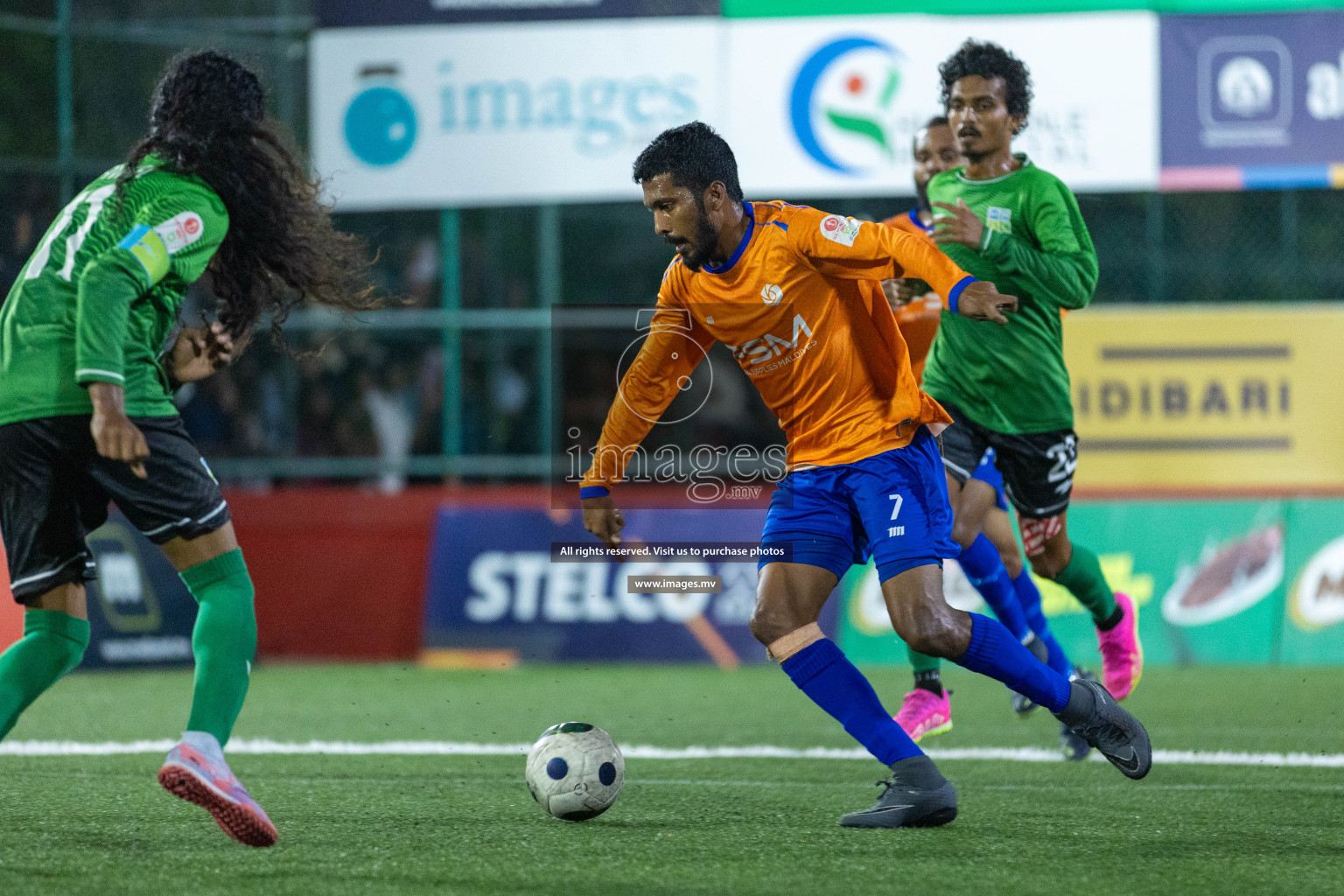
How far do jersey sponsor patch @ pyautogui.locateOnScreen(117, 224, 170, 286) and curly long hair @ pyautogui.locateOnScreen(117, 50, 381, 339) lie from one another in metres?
0.18

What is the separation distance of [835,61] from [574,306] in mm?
3423

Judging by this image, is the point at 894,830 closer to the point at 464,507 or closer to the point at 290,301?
the point at 290,301

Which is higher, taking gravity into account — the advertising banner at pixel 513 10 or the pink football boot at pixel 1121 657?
the advertising banner at pixel 513 10

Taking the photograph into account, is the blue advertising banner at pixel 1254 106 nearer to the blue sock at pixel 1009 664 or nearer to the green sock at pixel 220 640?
the blue sock at pixel 1009 664

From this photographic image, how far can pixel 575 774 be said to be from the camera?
4848 mm

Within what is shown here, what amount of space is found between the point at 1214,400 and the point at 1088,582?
249 inches

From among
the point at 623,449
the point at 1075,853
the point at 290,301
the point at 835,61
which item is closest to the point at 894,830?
the point at 1075,853

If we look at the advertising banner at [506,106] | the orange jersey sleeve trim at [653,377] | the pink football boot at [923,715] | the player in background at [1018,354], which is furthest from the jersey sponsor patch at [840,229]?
the advertising banner at [506,106]

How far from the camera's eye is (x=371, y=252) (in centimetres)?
1467

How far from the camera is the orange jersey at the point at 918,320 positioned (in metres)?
6.69

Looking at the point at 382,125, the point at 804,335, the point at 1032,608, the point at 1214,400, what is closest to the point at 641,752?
the point at 1032,608

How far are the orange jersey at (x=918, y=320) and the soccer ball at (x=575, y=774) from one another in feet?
8.09

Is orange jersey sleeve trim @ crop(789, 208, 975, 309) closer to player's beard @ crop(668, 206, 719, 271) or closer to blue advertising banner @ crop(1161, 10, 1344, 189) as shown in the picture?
player's beard @ crop(668, 206, 719, 271)

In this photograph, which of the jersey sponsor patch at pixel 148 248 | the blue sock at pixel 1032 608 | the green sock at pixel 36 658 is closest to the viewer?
the jersey sponsor patch at pixel 148 248
